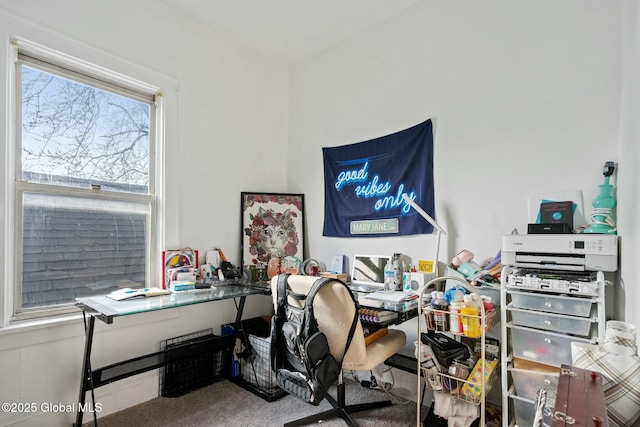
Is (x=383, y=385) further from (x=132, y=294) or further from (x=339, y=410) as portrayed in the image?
(x=132, y=294)

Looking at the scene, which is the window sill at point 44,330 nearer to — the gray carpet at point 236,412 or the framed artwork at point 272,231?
the gray carpet at point 236,412

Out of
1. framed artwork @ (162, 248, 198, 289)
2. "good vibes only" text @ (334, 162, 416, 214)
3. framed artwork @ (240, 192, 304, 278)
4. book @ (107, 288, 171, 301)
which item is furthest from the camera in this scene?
framed artwork @ (240, 192, 304, 278)

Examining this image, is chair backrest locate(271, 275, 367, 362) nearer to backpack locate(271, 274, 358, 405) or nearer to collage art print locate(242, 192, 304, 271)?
backpack locate(271, 274, 358, 405)

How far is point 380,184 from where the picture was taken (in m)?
2.77

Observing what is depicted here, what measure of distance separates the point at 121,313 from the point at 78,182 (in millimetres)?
1054

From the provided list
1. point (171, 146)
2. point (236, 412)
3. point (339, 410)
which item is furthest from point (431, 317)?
point (171, 146)

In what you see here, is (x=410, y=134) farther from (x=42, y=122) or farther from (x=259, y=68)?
(x=42, y=122)

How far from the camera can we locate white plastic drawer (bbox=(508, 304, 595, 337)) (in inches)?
62.4

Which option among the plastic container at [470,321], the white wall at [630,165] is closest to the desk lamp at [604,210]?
the white wall at [630,165]

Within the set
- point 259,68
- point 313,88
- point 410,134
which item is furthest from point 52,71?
point 410,134

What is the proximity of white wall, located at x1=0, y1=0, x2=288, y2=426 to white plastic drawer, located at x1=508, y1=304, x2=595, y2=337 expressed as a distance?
7.29ft

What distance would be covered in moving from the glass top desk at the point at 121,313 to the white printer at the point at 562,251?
1.63 metres

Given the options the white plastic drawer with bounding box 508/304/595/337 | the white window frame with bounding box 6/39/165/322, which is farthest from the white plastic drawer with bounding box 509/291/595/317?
the white window frame with bounding box 6/39/165/322

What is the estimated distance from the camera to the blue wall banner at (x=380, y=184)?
8.23 ft
